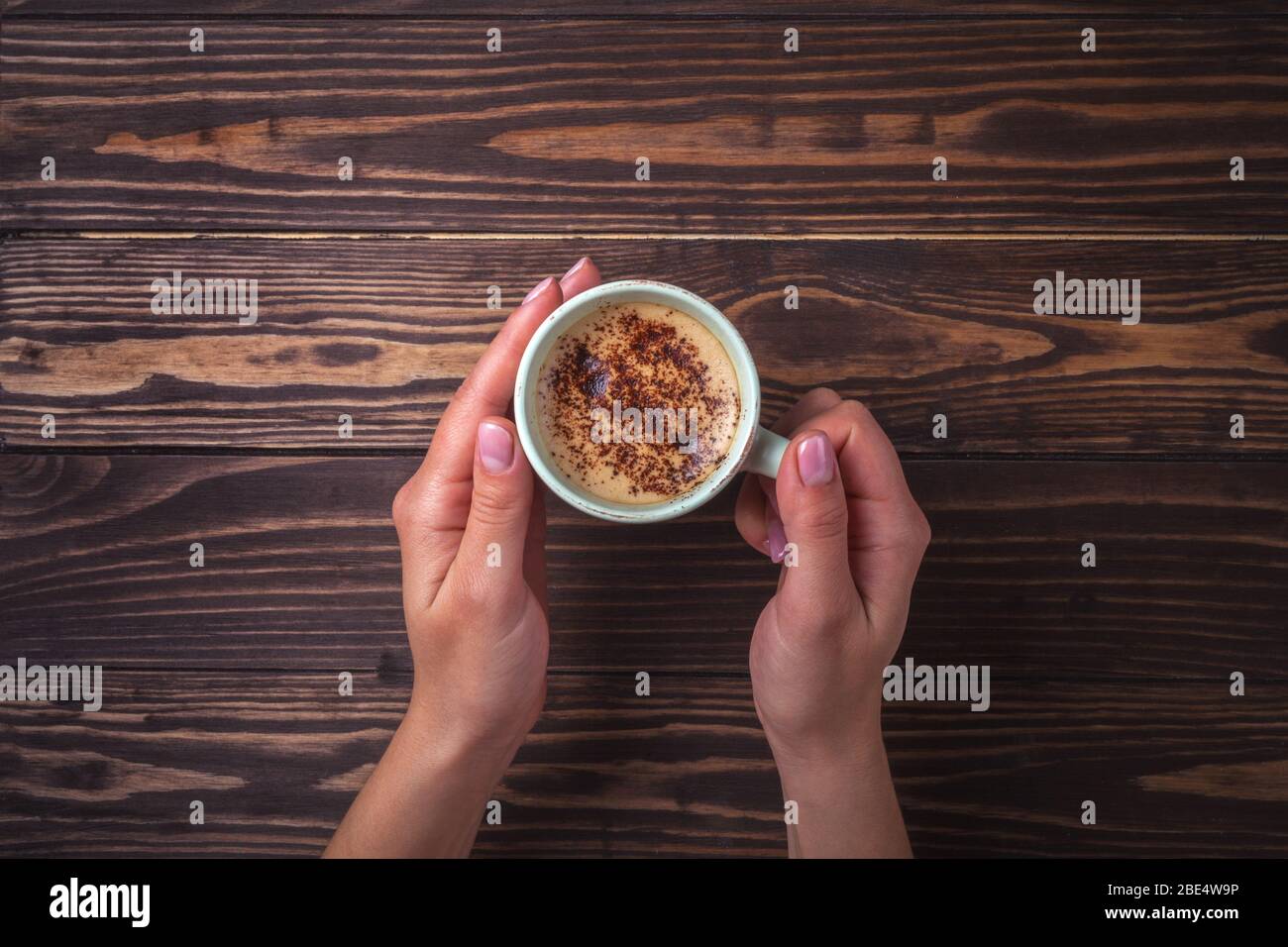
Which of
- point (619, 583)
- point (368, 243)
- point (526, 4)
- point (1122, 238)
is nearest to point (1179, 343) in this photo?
point (1122, 238)

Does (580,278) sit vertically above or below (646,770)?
above

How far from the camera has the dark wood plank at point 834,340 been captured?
1153mm

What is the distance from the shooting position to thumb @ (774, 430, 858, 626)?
0.89 meters

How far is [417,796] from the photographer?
101 cm

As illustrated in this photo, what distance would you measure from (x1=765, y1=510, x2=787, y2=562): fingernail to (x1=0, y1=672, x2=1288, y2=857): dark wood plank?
0.20 metres

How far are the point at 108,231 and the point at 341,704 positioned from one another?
2.31 ft

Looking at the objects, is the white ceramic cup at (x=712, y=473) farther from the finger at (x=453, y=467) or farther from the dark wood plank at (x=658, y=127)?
the dark wood plank at (x=658, y=127)

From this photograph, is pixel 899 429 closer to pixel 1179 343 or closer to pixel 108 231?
pixel 1179 343
